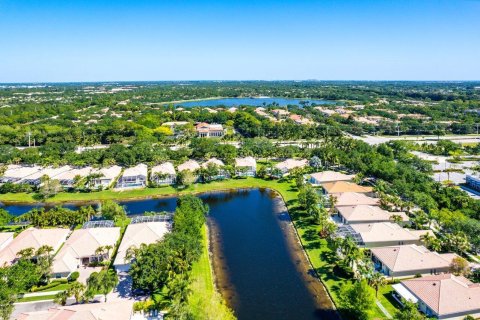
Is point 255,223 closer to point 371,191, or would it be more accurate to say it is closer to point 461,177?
point 371,191

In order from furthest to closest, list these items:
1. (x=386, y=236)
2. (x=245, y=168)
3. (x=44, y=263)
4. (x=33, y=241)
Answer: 1. (x=245, y=168)
2. (x=386, y=236)
3. (x=33, y=241)
4. (x=44, y=263)

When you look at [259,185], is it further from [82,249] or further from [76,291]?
[76,291]

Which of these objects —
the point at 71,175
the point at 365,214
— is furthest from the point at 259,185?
the point at 71,175

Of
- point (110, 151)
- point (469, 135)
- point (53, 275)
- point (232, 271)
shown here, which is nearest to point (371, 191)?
point (232, 271)

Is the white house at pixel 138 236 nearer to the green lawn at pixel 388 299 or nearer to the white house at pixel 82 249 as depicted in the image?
the white house at pixel 82 249

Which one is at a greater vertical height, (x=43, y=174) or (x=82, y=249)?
(x=43, y=174)

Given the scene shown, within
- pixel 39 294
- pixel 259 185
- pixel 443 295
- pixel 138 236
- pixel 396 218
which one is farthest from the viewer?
pixel 259 185

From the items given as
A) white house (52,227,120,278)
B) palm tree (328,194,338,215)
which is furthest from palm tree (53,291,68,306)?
palm tree (328,194,338,215)
